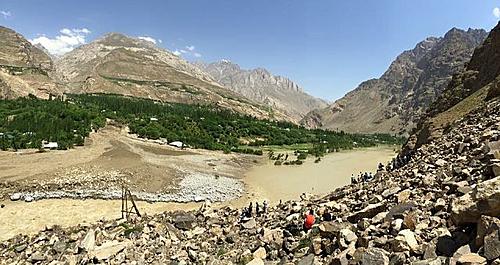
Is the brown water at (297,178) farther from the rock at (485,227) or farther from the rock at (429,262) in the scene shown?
the rock at (485,227)

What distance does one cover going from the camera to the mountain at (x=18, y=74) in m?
105

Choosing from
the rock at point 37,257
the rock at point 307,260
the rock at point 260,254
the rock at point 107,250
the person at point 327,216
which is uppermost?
the person at point 327,216

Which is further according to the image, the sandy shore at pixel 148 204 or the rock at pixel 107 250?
the sandy shore at pixel 148 204

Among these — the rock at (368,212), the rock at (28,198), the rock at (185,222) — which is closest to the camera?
the rock at (368,212)

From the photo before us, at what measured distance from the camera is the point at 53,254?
739 inches

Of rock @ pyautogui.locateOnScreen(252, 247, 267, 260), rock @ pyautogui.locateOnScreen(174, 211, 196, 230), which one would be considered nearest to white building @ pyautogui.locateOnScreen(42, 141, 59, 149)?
rock @ pyautogui.locateOnScreen(174, 211, 196, 230)

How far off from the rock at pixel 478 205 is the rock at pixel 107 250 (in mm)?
12820

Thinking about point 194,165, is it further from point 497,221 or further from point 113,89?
point 113,89

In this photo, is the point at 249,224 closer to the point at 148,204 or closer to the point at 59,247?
the point at 59,247

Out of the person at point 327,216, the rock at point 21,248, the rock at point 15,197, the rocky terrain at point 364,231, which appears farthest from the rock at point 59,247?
the rock at point 15,197

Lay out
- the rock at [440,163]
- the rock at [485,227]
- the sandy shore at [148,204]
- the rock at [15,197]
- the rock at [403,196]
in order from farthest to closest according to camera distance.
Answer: the rock at [15,197]
the sandy shore at [148,204]
the rock at [440,163]
the rock at [403,196]
the rock at [485,227]

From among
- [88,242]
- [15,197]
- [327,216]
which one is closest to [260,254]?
[327,216]

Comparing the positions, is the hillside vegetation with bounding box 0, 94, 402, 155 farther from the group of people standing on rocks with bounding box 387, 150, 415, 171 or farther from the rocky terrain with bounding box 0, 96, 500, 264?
the group of people standing on rocks with bounding box 387, 150, 415, 171

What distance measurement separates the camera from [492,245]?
261 inches
